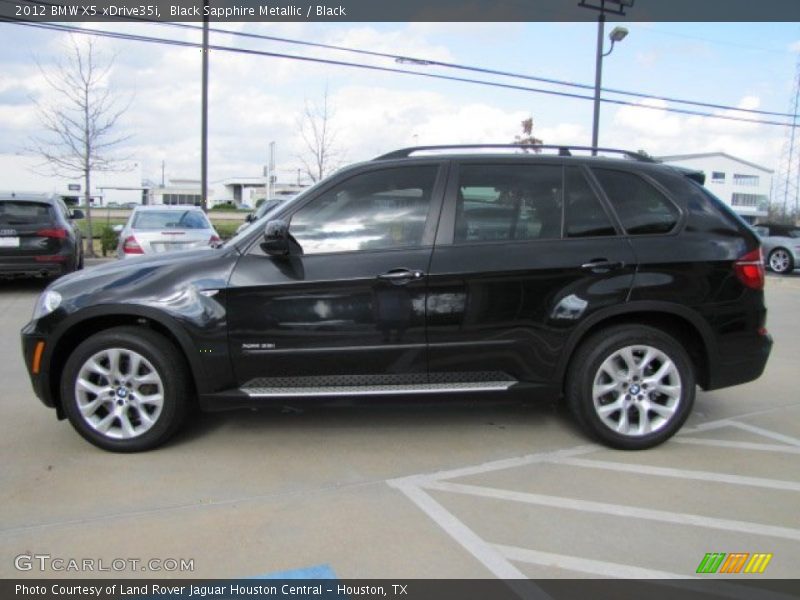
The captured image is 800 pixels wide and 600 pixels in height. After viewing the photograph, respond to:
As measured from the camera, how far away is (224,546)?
2.97m

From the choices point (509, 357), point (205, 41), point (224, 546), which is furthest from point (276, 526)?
point (205, 41)

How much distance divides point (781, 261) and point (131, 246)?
16142 millimetres

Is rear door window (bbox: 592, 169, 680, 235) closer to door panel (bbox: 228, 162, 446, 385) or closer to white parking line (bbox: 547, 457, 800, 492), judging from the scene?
door panel (bbox: 228, 162, 446, 385)

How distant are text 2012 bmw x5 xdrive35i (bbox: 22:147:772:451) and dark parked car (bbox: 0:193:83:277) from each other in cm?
683

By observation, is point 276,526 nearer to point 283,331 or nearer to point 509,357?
point 283,331

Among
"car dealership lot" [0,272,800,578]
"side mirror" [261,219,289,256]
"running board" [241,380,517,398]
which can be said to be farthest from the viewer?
"running board" [241,380,517,398]

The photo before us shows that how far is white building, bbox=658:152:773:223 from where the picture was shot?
271 ft

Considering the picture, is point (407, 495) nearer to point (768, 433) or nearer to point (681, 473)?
point (681, 473)

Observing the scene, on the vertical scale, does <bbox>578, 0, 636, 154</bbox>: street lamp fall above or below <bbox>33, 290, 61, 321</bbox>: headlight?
above

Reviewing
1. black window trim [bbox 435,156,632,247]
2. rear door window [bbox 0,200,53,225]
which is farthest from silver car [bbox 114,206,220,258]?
black window trim [bbox 435,156,632,247]

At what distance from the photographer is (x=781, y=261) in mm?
17266

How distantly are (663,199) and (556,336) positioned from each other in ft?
3.92

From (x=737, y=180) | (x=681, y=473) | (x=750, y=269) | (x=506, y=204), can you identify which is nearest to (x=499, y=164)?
(x=506, y=204)

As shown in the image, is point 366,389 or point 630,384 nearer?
point 366,389
